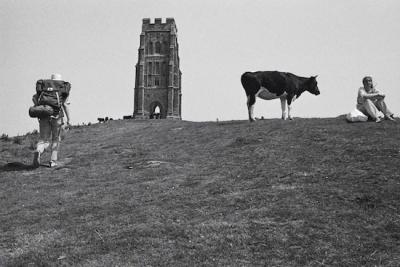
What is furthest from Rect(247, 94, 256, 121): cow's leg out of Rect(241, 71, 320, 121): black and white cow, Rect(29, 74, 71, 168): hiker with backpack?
Rect(29, 74, 71, 168): hiker with backpack

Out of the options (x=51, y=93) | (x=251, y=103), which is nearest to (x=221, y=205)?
(x=51, y=93)

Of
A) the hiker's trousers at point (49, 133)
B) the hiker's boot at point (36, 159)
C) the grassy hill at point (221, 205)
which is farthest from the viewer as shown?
the hiker's trousers at point (49, 133)

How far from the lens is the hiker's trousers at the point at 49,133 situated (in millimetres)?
13969

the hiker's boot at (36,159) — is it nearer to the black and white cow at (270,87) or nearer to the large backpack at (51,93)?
the large backpack at (51,93)

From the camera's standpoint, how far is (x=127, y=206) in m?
9.12

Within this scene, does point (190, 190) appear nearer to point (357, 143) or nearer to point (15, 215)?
point (15, 215)

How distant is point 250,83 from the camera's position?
19641 mm

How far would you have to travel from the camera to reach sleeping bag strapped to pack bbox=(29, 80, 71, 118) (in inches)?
533

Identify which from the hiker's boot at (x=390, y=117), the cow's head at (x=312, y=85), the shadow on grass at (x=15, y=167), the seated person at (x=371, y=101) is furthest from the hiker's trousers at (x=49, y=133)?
the cow's head at (x=312, y=85)

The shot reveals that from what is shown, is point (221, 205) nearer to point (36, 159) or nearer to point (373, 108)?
point (36, 159)

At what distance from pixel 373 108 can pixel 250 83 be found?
5.77 metres

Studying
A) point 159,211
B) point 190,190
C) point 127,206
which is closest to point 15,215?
point 127,206

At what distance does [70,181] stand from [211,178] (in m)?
4.12

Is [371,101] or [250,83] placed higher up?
[250,83]
